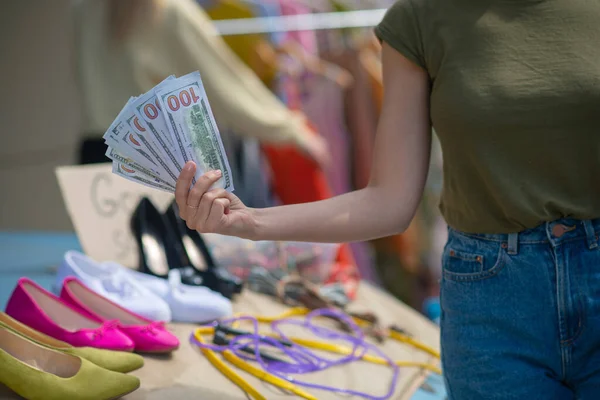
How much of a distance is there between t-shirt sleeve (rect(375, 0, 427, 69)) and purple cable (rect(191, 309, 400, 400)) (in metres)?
0.77

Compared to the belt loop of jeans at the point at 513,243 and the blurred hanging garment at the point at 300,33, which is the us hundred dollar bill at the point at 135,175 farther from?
the blurred hanging garment at the point at 300,33

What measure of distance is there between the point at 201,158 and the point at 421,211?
96.8 inches

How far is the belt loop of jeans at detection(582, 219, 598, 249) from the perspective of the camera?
1.12m

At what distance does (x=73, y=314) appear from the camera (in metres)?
1.64

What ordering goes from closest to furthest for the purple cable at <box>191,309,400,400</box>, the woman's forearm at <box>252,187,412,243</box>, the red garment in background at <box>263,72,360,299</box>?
the woman's forearm at <box>252,187,412,243</box>, the purple cable at <box>191,309,400,400</box>, the red garment in background at <box>263,72,360,299</box>

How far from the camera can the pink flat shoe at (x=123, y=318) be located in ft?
5.15

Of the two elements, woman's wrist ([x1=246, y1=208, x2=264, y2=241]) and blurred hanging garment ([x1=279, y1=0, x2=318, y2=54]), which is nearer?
woman's wrist ([x1=246, y1=208, x2=264, y2=241])

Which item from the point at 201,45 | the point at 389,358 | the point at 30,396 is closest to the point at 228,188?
the point at 30,396

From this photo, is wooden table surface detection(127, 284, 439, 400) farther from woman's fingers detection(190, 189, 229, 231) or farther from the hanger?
the hanger

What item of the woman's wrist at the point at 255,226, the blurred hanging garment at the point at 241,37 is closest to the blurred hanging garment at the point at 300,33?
the blurred hanging garment at the point at 241,37

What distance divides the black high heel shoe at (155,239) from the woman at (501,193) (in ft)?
3.51

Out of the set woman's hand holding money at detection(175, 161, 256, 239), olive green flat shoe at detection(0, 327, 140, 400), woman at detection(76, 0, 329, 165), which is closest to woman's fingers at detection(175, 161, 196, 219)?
woman's hand holding money at detection(175, 161, 256, 239)

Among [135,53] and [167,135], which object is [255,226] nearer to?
[167,135]

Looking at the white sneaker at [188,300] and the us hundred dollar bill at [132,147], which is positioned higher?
the us hundred dollar bill at [132,147]
